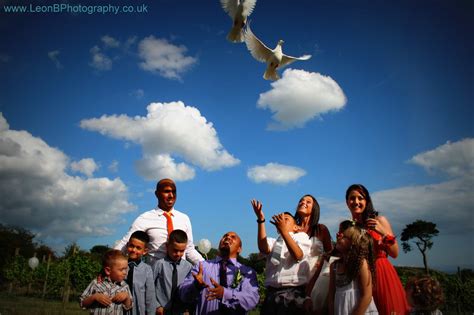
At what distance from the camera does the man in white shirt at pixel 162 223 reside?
4594 millimetres

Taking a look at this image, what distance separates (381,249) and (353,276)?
2.26 feet

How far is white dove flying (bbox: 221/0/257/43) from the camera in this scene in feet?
25.3

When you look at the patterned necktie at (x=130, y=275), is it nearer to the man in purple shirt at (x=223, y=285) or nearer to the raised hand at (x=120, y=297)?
the raised hand at (x=120, y=297)

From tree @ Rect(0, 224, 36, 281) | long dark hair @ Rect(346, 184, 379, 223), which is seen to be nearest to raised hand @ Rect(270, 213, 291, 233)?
long dark hair @ Rect(346, 184, 379, 223)

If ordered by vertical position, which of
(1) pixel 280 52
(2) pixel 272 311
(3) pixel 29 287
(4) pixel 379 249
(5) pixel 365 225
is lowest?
(3) pixel 29 287

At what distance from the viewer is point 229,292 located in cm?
376

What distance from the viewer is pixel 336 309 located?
3.44 meters

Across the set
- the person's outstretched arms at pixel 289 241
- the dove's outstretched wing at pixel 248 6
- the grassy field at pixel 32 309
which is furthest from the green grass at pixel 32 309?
the person's outstretched arms at pixel 289 241

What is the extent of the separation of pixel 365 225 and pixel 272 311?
1.46 metres

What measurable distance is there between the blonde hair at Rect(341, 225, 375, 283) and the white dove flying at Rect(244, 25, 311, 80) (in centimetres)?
622

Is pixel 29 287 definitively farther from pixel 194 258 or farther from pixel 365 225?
pixel 365 225

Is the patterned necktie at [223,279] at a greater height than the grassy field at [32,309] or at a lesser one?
greater

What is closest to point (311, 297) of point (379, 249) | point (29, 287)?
point (379, 249)

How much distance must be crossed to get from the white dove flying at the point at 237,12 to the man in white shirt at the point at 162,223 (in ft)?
15.4
